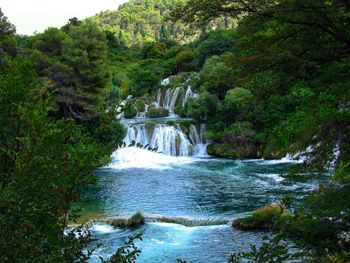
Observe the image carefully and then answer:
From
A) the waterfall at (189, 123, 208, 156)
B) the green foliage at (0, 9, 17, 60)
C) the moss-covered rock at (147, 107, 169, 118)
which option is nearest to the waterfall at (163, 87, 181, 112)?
the moss-covered rock at (147, 107, 169, 118)

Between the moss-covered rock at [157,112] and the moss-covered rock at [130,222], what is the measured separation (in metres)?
19.1

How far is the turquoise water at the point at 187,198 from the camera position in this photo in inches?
446

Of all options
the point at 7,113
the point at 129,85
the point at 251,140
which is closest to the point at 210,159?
the point at 251,140

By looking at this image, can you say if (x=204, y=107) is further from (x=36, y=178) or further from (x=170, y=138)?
(x=36, y=178)

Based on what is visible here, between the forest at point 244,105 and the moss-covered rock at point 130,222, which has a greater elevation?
the forest at point 244,105

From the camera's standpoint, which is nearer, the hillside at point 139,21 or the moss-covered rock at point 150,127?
the moss-covered rock at point 150,127

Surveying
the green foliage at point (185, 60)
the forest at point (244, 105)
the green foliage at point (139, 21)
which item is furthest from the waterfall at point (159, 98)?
the green foliage at point (139, 21)

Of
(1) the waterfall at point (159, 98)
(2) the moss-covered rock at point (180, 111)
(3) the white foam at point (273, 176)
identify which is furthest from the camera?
(1) the waterfall at point (159, 98)

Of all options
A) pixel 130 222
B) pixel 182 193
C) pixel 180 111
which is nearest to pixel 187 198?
pixel 182 193

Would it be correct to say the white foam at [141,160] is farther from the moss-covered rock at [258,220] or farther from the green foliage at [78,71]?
the moss-covered rock at [258,220]

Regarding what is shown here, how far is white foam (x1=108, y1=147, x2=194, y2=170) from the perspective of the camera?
2317cm

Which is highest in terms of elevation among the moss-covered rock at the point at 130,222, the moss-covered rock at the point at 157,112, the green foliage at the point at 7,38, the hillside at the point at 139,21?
the hillside at the point at 139,21

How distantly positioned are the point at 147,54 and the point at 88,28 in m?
31.1

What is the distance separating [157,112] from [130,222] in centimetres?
1957
